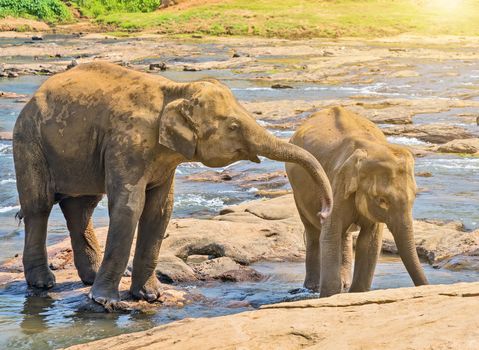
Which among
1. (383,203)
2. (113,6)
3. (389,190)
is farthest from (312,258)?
(113,6)

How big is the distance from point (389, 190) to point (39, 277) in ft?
12.3

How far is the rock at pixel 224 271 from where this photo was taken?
36.0 ft

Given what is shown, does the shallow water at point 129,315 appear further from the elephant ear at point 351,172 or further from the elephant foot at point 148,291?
the elephant ear at point 351,172

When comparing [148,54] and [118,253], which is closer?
[118,253]

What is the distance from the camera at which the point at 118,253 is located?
31.7ft

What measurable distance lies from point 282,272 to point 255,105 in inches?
730

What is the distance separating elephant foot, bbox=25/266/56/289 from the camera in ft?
34.3

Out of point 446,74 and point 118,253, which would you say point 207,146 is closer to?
point 118,253

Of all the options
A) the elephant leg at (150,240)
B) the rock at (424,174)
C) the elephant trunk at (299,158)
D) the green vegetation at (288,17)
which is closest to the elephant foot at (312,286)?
the elephant leg at (150,240)

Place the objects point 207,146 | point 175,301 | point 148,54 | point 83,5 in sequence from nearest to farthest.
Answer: point 207,146, point 175,301, point 148,54, point 83,5

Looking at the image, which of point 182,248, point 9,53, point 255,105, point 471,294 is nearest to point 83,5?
point 9,53

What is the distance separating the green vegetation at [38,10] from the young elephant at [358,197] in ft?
216

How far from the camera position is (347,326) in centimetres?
604

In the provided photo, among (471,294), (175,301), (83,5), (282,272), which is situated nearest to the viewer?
(471,294)
